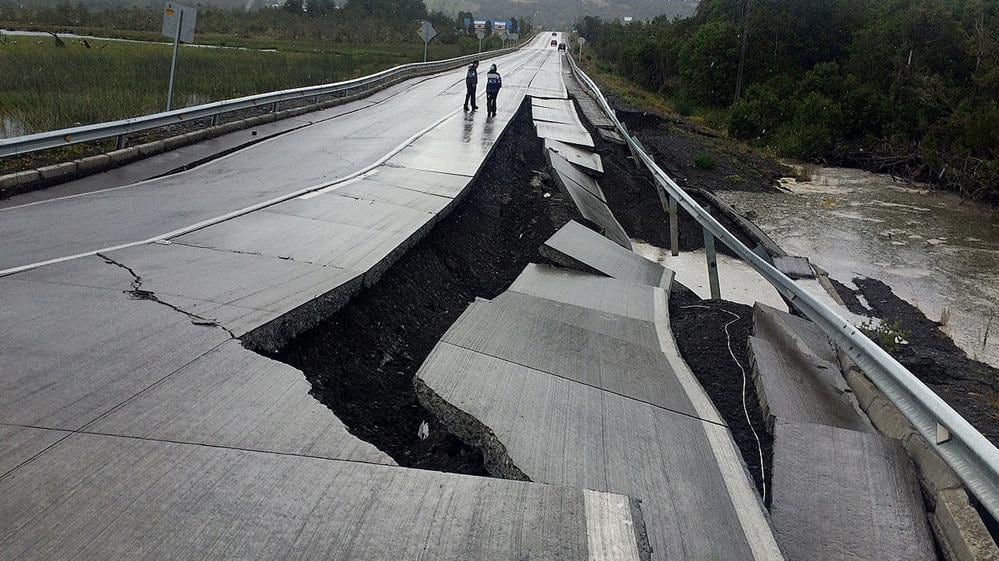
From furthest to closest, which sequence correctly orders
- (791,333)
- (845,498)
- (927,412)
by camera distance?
(791,333) → (845,498) → (927,412)

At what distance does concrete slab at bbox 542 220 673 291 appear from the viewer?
8.61 metres

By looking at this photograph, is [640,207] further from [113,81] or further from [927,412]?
[113,81]

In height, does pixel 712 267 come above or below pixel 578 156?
below

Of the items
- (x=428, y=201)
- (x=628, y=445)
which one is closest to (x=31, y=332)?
(x=628, y=445)

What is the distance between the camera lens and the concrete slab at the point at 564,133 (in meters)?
19.7

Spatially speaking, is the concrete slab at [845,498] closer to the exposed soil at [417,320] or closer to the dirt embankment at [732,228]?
the dirt embankment at [732,228]

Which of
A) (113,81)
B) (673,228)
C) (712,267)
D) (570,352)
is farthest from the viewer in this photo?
(113,81)

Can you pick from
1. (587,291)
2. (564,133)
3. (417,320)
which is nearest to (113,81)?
(564,133)

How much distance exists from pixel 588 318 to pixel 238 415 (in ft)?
12.2

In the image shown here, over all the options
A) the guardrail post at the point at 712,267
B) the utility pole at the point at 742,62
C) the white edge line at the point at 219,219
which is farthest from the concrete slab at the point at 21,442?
the utility pole at the point at 742,62

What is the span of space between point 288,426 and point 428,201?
22.3 feet

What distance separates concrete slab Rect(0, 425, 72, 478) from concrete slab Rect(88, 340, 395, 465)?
0.18 m

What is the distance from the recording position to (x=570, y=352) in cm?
578

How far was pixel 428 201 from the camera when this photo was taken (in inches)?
408
